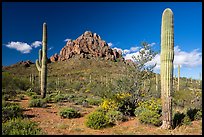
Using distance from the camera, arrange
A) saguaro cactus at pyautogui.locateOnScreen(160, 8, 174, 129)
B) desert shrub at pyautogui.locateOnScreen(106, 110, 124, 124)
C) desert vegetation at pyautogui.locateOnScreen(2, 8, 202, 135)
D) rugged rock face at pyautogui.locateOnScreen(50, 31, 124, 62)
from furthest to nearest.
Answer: rugged rock face at pyautogui.locateOnScreen(50, 31, 124, 62) → desert shrub at pyautogui.locateOnScreen(106, 110, 124, 124) → saguaro cactus at pyautogui.locateOnScreen(160, 8, 174, 129) → desert vegetation at pyautogui.locateOnScreen(2, 8, 202, 135)

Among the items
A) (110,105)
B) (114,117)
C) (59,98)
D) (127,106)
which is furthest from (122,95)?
(59,98)

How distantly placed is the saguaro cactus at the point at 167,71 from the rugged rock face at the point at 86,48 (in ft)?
253

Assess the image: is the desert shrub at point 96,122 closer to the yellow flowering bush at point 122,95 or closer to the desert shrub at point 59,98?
the yellow flowering bush at point 122,95

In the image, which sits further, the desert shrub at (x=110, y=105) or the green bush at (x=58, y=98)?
the green bush at (x=58, y=98)

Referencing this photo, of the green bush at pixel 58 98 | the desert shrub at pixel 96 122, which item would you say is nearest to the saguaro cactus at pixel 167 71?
the desert shrub at pixel 96 122

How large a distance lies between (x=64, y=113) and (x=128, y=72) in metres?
4.09

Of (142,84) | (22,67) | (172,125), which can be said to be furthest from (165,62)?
(22,67)

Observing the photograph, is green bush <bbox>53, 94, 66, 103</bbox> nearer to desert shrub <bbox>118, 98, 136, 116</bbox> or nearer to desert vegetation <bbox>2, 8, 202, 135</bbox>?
desert vegetation <bbox>2, 8, 202, 135</bbox>

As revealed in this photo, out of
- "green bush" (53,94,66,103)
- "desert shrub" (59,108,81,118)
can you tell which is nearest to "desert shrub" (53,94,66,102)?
"green bush" (53,94,66,103)

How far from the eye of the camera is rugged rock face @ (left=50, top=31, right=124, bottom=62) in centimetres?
9101

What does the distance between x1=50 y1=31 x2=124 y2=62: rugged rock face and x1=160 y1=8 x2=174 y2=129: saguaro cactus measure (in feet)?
253

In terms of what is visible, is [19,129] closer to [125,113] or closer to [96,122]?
[96,122]

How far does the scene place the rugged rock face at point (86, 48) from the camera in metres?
91.0

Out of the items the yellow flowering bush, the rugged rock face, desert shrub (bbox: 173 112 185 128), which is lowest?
desert shrub (bbox: 173 112 185 128)
